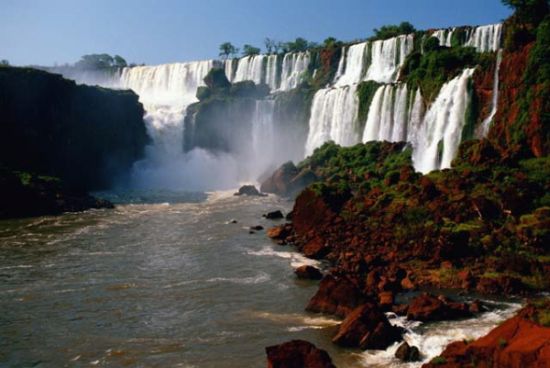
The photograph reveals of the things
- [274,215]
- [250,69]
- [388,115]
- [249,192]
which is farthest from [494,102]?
[250,69]

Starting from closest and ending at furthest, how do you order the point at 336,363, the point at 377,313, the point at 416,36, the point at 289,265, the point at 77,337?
the point at 336,363
the point at 377,313
the point at 77,337
the point at 289,265
the point at 416,36

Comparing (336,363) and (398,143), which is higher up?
(398,143)

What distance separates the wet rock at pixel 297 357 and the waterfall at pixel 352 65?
6423 centimetres

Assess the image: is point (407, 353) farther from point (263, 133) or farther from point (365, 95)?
point (263, 133)

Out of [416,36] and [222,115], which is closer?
[416,36]

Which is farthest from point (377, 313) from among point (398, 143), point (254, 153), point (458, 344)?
point (254, 153)

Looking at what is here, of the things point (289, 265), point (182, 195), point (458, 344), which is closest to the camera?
point (458, 344)

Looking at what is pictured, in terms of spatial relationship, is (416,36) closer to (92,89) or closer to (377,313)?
(92,89)

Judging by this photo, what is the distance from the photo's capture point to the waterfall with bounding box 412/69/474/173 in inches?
1857

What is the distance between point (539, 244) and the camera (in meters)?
27.0

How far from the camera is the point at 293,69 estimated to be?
90000mm

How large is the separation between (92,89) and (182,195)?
629 inches

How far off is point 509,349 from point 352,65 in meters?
70.6

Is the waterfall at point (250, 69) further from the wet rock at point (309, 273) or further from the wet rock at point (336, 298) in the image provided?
the wet rock at point (336, 298)
